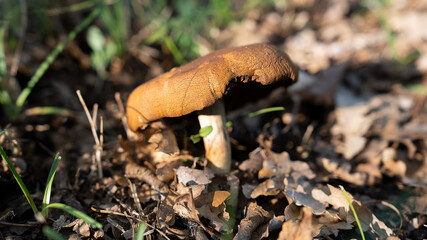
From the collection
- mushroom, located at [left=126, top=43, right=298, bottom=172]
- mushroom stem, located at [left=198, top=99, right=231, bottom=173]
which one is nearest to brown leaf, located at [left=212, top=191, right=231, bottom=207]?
mushroom stem, located at [left=198, top=99, right=231, bottom=173]

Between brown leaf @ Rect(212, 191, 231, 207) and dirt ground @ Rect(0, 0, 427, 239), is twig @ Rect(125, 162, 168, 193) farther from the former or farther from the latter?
brown leaf @ Rect(212, 191, 231, 207)

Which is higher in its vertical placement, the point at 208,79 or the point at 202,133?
the point at 208,79

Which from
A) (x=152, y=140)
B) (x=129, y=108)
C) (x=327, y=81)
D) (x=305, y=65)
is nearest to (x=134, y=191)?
(x=152, y=140)

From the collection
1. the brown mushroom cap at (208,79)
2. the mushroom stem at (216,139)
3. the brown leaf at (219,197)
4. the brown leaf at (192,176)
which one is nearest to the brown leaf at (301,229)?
the brown leaf at (219,197)

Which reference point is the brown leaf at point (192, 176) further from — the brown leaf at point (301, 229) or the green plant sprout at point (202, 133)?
the brown leaf at point (301, 229)

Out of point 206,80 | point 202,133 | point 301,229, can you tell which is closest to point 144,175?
point 202,133

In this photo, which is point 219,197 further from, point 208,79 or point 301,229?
point 208,79
